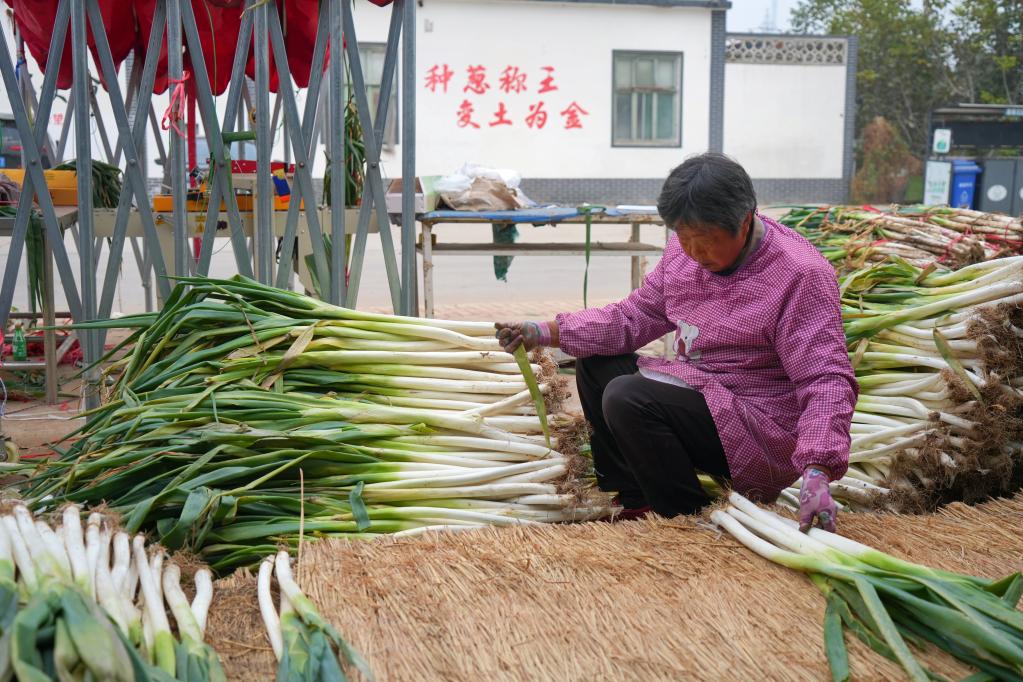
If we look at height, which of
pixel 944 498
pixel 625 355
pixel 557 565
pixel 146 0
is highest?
pixel 146 0

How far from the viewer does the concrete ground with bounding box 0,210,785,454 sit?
185 inches

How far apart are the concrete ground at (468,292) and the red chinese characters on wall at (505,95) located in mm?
4579

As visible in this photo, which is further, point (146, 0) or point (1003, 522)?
point (146, 0)

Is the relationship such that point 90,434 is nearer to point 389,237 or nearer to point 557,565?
point 557,565

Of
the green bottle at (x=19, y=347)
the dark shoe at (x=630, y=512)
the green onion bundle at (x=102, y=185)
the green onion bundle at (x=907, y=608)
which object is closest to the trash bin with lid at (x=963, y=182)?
the green onion bundle at (x=102, y=185)

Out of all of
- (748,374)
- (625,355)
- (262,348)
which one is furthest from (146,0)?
(748,374)

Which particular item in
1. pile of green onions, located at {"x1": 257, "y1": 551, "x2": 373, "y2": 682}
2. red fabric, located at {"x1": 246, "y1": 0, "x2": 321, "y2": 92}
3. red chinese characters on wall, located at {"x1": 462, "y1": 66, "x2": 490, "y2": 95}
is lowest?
pile of green onions, located at {"x1": 257, "y1": 551, "x2": 373, "y2": 682}

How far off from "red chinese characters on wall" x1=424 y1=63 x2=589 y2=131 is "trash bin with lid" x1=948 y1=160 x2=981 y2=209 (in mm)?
7228

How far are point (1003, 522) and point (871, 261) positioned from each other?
2.22m

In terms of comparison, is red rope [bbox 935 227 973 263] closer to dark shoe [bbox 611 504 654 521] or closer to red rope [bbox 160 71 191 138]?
dark shoe [bbox 611 504 654 521]

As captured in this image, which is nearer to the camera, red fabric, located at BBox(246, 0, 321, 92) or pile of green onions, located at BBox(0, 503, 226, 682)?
pile of green onions, located at BBox(0, 503, 226, 682)

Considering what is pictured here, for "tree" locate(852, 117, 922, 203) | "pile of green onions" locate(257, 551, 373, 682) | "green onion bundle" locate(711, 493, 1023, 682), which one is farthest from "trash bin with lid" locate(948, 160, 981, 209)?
"pile of green onions" locate(257, 551, 373, 682)

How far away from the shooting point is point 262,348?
288 cm

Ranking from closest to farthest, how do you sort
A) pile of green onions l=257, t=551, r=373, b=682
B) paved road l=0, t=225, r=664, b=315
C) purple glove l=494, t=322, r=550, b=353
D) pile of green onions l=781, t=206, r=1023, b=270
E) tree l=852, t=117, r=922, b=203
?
pile of green onions l=257, t=551, r=373, b=682, purple glove l=494, t=322, r=550, b=353, pile of green onions l=781, t=206, r=1023, b=270, paved road l=0, t=225, r=664, b=315, tree l=852, t=117, r=922, b=203
